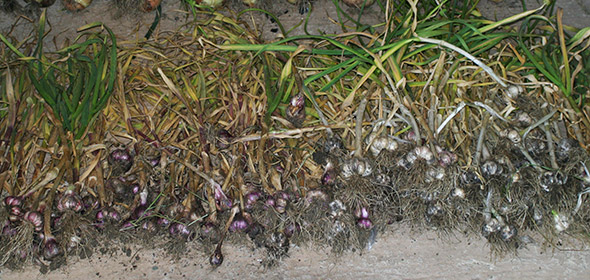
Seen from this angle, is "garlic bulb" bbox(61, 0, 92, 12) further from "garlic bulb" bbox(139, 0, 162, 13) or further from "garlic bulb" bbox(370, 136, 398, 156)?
"garlic bulb" bbox(370, 136, 398, 156)

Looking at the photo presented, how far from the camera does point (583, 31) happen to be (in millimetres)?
1638

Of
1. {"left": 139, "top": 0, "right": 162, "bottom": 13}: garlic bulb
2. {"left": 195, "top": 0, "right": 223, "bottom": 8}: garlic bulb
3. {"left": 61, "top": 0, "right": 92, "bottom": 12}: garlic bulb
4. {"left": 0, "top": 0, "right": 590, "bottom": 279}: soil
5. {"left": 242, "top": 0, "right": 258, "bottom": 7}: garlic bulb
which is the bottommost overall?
{"left": 0, "top": 0, "right": 590, "bottom": 279}: soil

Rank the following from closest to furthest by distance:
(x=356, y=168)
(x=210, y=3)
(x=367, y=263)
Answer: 1. (x=356, y=168)
2. (x=367, y=263)
3. (x=210, y=3)

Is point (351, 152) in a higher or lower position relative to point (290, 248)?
higher

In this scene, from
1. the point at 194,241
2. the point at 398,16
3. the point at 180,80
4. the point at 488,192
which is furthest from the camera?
the point at 398,16

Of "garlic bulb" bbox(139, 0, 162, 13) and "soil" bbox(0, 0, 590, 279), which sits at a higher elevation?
"garlic bulb" bbox(139, 0, 162, 13)

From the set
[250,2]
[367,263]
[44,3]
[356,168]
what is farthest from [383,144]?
[44,3]

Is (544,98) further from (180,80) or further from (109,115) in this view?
(109,115)

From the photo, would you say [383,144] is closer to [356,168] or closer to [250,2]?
[356,168]

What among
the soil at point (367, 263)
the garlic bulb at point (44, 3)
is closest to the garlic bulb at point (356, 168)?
the soil at point (367, 263)

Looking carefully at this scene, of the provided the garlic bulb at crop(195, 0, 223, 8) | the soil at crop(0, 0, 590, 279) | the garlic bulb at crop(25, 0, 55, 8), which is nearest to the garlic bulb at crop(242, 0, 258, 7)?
the garlic bulb at crop(195, 0, 223, 8)

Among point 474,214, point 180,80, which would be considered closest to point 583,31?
point 474,214

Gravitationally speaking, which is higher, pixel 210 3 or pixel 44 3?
pixel 210 3

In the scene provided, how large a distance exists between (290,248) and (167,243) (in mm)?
423
